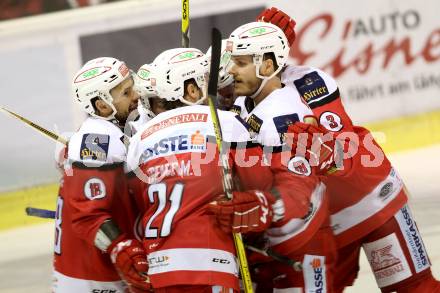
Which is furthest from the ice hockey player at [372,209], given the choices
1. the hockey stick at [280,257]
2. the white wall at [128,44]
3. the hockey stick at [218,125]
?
the white wall at [128,44]

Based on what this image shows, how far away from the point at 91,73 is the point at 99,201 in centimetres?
54

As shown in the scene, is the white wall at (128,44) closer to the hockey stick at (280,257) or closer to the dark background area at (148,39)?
the dark background area at (148,39)

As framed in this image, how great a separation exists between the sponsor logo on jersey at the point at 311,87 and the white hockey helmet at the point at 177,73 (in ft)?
1.80

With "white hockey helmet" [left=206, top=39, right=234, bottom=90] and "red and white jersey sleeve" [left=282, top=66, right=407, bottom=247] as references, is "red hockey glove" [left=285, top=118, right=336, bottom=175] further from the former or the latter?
"white hockey helmet" [left=206, top=39, right=234, bottom=90]

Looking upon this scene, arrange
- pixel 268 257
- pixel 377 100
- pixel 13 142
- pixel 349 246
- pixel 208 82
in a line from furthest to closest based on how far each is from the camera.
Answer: pixel 377 100 → pixel 13 142 → pixel 349 246 → pixel 268 257 → pixel 208 82

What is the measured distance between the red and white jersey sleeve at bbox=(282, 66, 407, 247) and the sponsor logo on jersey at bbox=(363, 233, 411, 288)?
0.08 metres

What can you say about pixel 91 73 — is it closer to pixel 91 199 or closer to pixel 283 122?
pixel 91 199

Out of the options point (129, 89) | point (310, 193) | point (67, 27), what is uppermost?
point (67, 27)

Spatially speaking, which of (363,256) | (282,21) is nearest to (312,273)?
(282,21)

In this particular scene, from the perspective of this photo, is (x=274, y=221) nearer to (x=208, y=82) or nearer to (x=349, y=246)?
(x=208, y=82)

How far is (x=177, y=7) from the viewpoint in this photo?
25.4 feet

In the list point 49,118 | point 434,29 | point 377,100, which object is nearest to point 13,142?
point 49,118

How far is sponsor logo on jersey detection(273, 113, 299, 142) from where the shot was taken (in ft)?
11.7

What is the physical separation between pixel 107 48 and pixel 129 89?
3.78m
